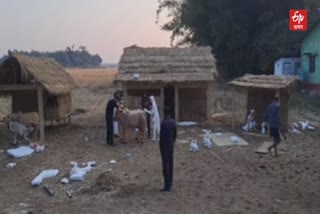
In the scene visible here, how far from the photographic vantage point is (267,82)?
18.1m

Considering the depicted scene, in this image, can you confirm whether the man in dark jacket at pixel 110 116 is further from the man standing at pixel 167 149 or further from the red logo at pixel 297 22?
the red logo at pixel 297 22

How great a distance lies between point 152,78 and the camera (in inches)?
771

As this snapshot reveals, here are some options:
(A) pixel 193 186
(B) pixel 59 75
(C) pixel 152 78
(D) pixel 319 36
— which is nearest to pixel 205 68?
(C) pixel 152 78

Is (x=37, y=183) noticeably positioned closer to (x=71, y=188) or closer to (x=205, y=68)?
(x=71, y=188)

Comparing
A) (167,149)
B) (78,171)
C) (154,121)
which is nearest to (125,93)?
(154,121)

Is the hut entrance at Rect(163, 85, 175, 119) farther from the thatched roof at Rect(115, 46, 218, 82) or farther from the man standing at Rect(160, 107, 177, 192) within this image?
the man standing at Rect(160, 107, 177, 192)

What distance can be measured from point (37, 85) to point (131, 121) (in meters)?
3.72

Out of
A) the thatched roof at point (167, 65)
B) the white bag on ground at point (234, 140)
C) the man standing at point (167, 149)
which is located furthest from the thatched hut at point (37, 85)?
A: the man standing at point (167, 149)

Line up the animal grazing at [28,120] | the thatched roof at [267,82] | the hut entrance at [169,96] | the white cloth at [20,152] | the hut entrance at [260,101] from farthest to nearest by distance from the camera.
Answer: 1. the hut entrance at [169,96]
2. the hut entrance at [260,101]
3. the thatched roof at [267,82]
4. the animal grazing at [28,120]
5. the white cloth at [20,152]

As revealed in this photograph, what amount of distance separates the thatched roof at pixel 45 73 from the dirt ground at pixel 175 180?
2197mm

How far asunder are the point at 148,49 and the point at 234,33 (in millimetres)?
17746

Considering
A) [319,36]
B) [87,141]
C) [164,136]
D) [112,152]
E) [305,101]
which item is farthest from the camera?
[319,36]

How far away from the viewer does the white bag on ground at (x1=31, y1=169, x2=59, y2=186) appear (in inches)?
452

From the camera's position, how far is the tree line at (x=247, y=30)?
36.5m
